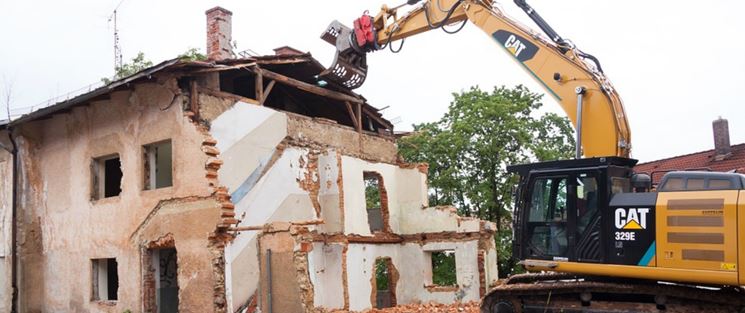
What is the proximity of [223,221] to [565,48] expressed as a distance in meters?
7.31

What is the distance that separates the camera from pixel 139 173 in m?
14.9

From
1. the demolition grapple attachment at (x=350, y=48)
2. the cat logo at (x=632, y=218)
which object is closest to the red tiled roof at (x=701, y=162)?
the demolition grapple attachment at (x=350, y=48)

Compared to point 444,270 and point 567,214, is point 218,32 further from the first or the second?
point 444,270

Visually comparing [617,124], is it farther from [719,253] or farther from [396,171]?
[396,171]

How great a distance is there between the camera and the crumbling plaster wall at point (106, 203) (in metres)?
14.1

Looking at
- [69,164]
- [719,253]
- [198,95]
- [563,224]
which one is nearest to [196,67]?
[198,95]

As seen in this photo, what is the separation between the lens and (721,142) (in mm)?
24188

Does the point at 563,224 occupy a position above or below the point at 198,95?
below

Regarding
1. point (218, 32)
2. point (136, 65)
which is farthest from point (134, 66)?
point (218, 32)

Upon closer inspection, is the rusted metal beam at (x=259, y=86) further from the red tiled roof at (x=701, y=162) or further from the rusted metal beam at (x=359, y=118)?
the red tiled roof at (x=701, y=162)

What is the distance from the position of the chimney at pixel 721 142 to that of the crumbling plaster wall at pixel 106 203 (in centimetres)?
1875

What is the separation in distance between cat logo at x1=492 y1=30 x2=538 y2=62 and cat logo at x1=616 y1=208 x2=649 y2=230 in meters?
3.36

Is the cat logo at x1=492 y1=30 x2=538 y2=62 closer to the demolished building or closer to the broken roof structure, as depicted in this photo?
the demolished building

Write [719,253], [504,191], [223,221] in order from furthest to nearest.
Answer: [504,191] < [223,221] < [719,253]
